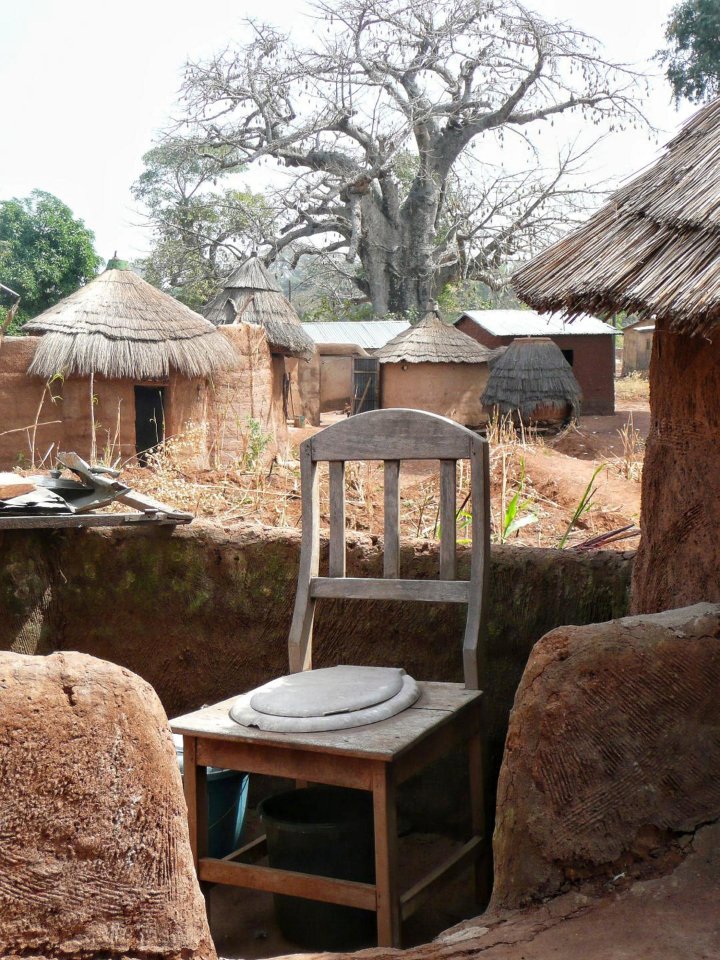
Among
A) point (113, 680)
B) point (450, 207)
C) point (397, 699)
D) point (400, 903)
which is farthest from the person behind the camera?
point (450, 207)

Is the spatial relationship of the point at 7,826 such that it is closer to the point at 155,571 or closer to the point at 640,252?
the point at 640,252

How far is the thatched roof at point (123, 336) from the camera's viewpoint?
10125mm

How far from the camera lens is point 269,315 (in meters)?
16.6

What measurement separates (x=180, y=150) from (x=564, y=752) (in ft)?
101

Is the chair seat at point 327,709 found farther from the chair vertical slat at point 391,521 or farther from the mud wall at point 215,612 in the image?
the mud wall at point 215,612

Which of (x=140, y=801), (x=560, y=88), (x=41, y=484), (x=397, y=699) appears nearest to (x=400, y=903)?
(x=397, y=699)

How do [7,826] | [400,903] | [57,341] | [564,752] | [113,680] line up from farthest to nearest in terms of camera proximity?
[57,341] < [400,903] < [564,752] < [113,680] < [7,826]

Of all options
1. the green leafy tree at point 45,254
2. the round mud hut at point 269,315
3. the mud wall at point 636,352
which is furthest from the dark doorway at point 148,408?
the mud wall at point 636,352

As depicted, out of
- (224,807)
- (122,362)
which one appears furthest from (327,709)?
(122,362)

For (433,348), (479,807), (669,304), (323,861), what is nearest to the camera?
(669,304)

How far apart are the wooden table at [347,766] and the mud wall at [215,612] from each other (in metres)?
0.76

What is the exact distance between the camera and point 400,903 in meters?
2.55

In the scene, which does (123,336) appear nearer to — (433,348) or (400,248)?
(433,348)

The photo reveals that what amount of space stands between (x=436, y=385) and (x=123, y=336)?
707 centimetres
